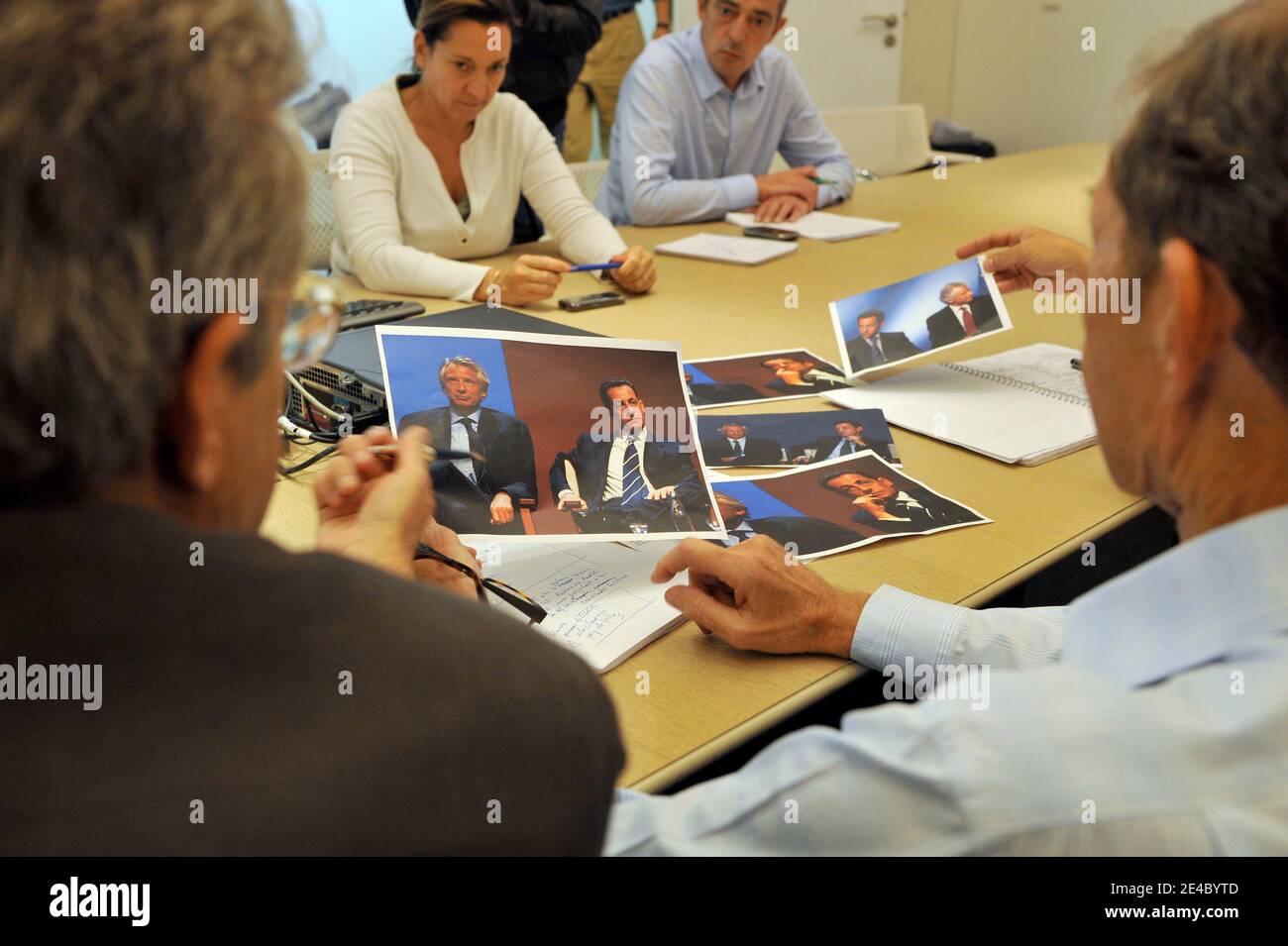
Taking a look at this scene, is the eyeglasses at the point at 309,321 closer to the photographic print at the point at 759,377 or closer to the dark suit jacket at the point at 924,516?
the dark suit jacket at the point at 924,516

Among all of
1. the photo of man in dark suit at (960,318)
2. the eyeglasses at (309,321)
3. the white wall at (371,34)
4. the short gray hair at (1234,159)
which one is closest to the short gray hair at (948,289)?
the photo of man in dark suit at (960,318)

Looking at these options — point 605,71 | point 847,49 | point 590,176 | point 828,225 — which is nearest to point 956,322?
point 828,225

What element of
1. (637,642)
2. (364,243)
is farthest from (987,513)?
(364,243)

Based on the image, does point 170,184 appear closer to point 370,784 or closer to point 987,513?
point 370,784

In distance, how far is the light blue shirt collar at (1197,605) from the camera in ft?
1.96

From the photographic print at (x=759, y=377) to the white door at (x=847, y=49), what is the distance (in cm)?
426

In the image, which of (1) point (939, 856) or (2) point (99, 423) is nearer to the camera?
(2) point (99, 423)

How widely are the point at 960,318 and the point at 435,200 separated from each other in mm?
1243

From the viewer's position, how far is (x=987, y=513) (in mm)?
1309

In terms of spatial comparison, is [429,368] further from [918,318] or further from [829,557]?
[918,318]

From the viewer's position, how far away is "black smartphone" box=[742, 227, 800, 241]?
8.62ft

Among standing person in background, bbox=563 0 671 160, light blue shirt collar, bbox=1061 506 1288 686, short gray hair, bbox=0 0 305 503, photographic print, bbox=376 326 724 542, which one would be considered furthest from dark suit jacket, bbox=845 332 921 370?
standing person in background, bbox=563 0 671 160

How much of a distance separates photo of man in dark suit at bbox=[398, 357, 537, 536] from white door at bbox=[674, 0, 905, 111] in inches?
190
